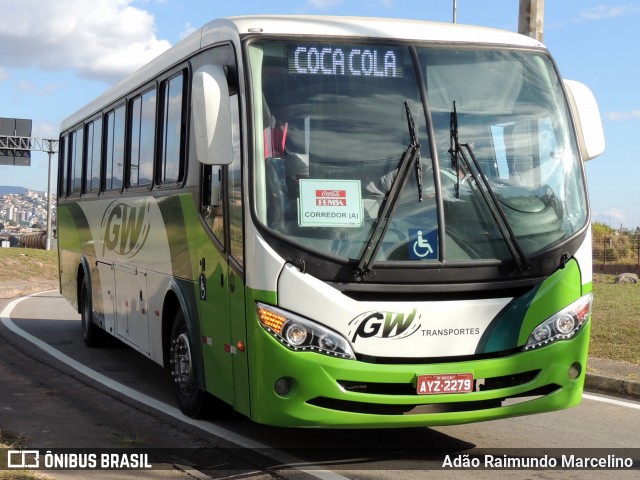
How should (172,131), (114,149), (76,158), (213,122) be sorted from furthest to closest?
(76,158)
(114,149)
(172,131)
(213,122)

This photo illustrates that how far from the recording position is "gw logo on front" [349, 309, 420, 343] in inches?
266

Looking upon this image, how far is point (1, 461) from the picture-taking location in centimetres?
687

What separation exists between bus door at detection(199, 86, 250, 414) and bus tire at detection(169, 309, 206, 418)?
507mm

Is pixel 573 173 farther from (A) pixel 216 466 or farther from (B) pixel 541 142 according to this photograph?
(A) pixel 216 466

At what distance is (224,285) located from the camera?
7.58 metres

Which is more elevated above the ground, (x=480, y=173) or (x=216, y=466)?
(x=480, y=173)

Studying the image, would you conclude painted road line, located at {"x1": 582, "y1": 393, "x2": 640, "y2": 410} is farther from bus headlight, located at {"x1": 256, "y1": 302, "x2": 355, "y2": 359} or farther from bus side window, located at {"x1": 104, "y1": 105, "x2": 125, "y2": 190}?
bus side window, located at {"x1": 104, "y1": 105, "x2": 125, "y2": 190}

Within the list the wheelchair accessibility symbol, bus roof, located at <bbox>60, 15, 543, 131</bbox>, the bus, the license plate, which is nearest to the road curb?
the bus

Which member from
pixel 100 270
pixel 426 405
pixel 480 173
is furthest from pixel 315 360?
pixel 100 270

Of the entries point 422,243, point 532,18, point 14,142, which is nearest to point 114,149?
point 532,18

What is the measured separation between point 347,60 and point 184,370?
3222 mm

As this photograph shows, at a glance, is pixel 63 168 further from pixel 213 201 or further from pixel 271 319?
pixel 271 319

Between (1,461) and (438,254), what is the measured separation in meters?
3.32

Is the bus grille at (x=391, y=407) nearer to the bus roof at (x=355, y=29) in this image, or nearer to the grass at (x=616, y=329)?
the bus roof at (x=355, y=29)
